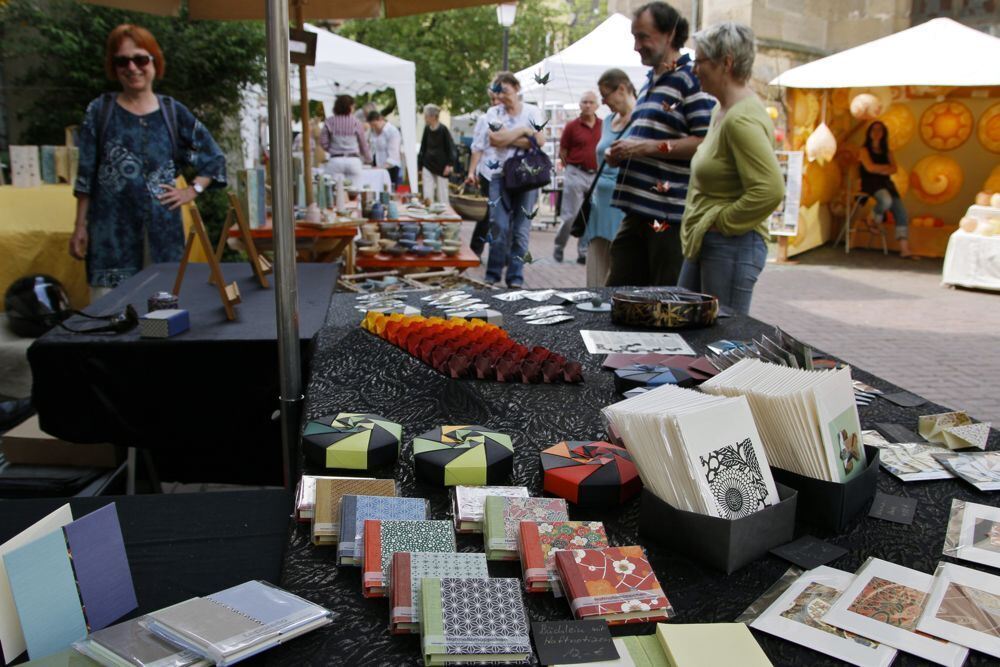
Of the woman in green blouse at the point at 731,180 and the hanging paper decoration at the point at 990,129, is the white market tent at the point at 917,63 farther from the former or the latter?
the woman in green blouse at the point at 731,180

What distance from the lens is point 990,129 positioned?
27.9 ft

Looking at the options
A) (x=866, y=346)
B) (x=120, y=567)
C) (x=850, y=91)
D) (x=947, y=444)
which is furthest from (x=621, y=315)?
(x=850, y=91)

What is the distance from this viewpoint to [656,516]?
1.07 meters

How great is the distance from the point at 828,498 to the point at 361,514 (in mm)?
632

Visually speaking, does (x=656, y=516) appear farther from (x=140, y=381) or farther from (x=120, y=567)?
(x=140, y=381)

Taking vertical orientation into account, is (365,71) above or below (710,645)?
above

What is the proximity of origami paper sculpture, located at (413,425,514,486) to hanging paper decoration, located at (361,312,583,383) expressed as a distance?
0.42 m

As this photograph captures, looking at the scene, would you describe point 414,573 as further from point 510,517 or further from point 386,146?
point 386,146

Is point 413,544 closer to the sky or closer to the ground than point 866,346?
closer to the sky

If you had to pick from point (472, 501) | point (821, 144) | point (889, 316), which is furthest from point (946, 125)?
point (472, 501)

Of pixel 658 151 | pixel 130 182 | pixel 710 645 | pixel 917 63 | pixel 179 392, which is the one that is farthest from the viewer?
pixel 917 63

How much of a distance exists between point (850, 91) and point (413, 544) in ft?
30.5

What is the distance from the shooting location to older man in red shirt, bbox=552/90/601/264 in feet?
21.2

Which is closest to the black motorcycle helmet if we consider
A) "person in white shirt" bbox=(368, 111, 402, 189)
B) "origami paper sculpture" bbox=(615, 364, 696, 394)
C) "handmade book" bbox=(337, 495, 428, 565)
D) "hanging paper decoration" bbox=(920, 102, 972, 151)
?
"origami paper sculpture" bbox=(615, 364, 696, 394)
